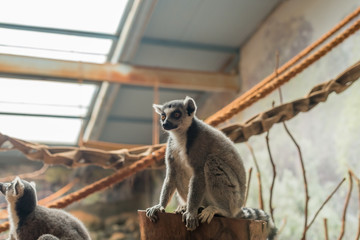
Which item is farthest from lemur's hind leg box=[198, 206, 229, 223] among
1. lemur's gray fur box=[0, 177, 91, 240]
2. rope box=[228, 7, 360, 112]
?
rope box=[228, 7, 360, 112]

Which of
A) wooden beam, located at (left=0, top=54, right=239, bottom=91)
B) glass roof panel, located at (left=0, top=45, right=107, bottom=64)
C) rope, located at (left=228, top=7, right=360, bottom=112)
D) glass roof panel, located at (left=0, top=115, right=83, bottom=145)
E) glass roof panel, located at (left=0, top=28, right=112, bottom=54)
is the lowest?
rope, located at (left=228, top=7, right=360, bottom=112)

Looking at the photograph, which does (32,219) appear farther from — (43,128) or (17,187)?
(43,128)

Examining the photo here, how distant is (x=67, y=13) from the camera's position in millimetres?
5848

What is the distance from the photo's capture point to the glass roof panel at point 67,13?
18.5ft

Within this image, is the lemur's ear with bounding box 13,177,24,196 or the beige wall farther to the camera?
the beige wall

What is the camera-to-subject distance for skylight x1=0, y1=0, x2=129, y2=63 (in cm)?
571

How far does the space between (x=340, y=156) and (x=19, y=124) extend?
237 inches

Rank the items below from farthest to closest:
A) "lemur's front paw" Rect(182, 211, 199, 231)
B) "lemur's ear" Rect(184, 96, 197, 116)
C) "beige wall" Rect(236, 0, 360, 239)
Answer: "beige wall" Rect(236, 0, 360, 239), "lemur's ear" Rect(184, 96, 197, 116), "lemur's front paw" Rect(182, 211, 199, 231)

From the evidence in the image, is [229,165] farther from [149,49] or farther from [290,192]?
[149,49]

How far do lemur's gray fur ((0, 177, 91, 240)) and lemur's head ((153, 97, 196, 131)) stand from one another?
2.59 ft

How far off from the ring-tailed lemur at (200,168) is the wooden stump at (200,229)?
9 cm

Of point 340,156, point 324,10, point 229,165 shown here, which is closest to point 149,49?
point 324,10

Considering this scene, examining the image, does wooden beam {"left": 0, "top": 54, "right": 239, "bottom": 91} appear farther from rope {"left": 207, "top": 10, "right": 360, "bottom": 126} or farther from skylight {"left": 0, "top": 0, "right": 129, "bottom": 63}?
rope {"left": 207, "top": 10, "right": 360, "bottom": 126}

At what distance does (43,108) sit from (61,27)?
2105 mm
